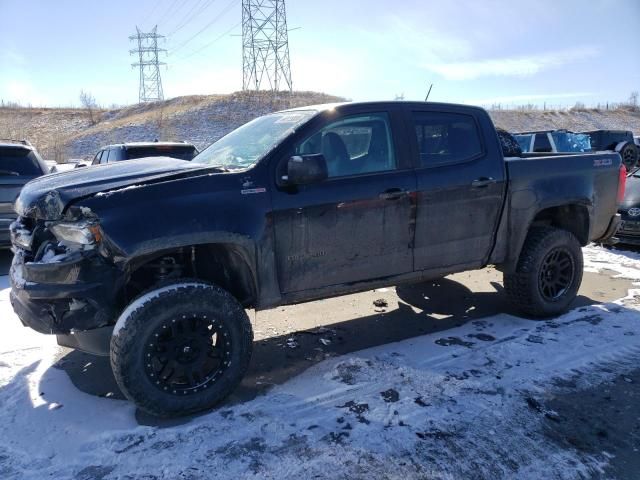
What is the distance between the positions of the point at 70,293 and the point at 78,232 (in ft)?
1.22

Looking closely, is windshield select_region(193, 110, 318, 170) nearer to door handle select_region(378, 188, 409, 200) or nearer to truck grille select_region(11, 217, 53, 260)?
door handle select_region(378, 188, 409, 200)

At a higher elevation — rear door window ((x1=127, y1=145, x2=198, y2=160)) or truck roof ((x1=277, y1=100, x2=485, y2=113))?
truck roof ((x1=277, y1=100, x2=485, y2=113))

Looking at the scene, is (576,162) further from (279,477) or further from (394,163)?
(279,477)

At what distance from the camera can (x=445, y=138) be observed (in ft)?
13.8

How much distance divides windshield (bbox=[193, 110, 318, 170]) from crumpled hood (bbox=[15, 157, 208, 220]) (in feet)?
1.04

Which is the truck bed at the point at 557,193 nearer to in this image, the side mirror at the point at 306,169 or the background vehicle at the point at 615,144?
the side mirror at the point at 306,169

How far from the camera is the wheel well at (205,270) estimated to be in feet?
10.9

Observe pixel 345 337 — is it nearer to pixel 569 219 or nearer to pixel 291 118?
pixel 291 118

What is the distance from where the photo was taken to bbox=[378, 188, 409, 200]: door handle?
3674mm

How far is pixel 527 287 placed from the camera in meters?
4.57

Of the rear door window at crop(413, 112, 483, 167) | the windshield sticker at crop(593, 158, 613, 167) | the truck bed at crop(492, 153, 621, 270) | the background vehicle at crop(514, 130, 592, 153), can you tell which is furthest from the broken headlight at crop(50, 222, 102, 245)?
the background vehicle at crop(514, 130, 592, 153)

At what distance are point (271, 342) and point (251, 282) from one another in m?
1.18

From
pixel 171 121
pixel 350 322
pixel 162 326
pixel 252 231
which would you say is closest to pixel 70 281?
pixel 162 326

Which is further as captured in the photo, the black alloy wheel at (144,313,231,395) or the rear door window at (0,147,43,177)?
the rear door window at (0,147,43,177)
